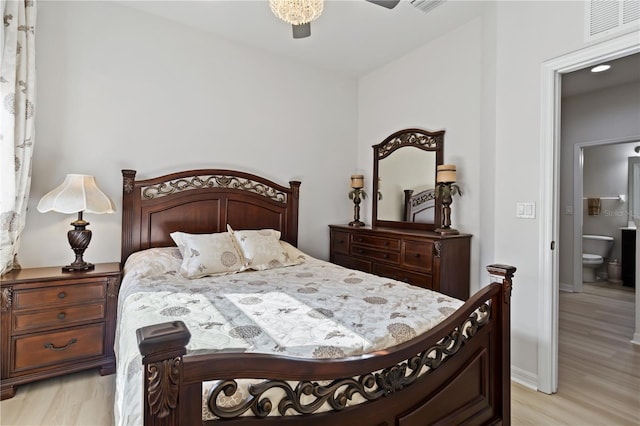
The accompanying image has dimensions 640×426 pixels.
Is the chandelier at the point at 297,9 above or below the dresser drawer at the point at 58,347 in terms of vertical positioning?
above

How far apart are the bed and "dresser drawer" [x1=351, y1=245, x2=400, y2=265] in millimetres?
769

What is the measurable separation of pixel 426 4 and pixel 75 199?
3.09 m

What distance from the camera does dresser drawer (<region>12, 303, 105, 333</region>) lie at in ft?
7.09

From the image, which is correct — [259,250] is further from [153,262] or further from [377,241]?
[377,241]

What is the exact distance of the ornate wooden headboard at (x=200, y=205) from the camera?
9.45 ft

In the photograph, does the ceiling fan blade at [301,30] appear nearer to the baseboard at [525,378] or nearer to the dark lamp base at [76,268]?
the dark lamp base at [76,268]

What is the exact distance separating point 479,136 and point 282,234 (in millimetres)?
2169

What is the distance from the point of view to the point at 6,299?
2.12m

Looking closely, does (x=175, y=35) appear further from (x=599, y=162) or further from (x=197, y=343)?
(x=599, y=162)

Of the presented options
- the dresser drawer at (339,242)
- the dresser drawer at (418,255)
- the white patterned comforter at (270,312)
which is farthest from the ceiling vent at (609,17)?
the dresser drawer at (339,242)

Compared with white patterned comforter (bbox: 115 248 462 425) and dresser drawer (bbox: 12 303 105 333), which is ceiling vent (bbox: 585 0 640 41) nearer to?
white patterned comforter (bbox: 115 248 462 425)

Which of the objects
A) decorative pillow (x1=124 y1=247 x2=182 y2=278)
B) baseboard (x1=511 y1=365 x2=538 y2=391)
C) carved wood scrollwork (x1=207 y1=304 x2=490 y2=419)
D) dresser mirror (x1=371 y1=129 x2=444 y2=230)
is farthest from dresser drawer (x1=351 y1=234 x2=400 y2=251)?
decorative pillow (x1=124 y1=247 x2=182 y2=278)

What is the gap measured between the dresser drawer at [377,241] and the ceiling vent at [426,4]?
203 centimetres

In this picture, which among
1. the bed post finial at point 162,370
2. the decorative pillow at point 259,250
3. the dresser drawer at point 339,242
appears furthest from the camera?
the dresser drawer at point 339,242
